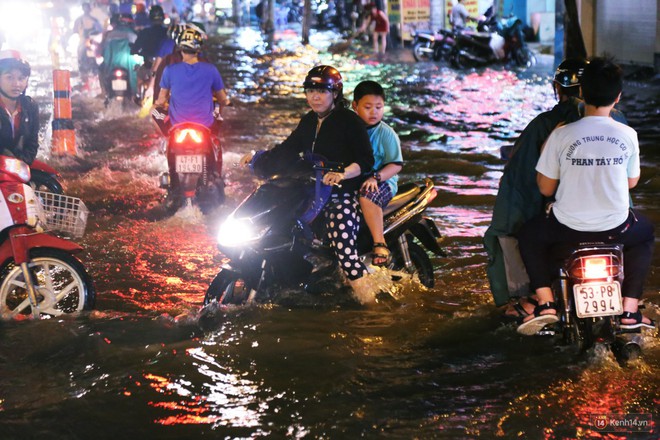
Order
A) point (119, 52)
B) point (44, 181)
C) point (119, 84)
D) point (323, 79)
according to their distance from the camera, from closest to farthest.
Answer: point (323, 79)
point (44, 181)
point (119, 84)
point (119, 52)

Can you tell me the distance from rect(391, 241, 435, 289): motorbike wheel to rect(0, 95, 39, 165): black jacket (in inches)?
109

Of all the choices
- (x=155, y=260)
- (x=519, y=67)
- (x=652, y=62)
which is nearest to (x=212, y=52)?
(x=519, y=67)

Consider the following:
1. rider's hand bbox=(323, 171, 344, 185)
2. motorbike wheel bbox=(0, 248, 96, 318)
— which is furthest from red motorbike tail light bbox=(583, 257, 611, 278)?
motorbike wheel bbox=(0, 248, 96, 318)

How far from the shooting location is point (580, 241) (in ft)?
17.7

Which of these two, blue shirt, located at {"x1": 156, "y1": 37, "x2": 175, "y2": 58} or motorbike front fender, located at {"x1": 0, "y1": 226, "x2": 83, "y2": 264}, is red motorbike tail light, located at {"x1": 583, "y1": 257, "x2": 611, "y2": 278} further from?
blue shirt, located at {"x1": 156, "y1": 37, "x2": 175, "y2": 58}

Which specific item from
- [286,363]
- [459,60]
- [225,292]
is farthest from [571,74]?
[459,60]

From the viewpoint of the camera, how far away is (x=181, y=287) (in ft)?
24.8

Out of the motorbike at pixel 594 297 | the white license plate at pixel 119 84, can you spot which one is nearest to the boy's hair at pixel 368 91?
the motorbike at pixel 594 297

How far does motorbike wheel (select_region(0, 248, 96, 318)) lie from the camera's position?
6277mm

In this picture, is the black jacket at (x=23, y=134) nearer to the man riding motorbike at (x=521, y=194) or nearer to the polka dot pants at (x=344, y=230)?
the polka dot pants at (x=344, y=230)

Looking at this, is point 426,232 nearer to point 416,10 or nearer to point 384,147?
point 384,147

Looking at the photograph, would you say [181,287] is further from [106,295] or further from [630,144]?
[630,144]

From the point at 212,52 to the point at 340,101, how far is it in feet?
93.2

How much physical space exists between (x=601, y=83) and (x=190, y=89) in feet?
17.1
